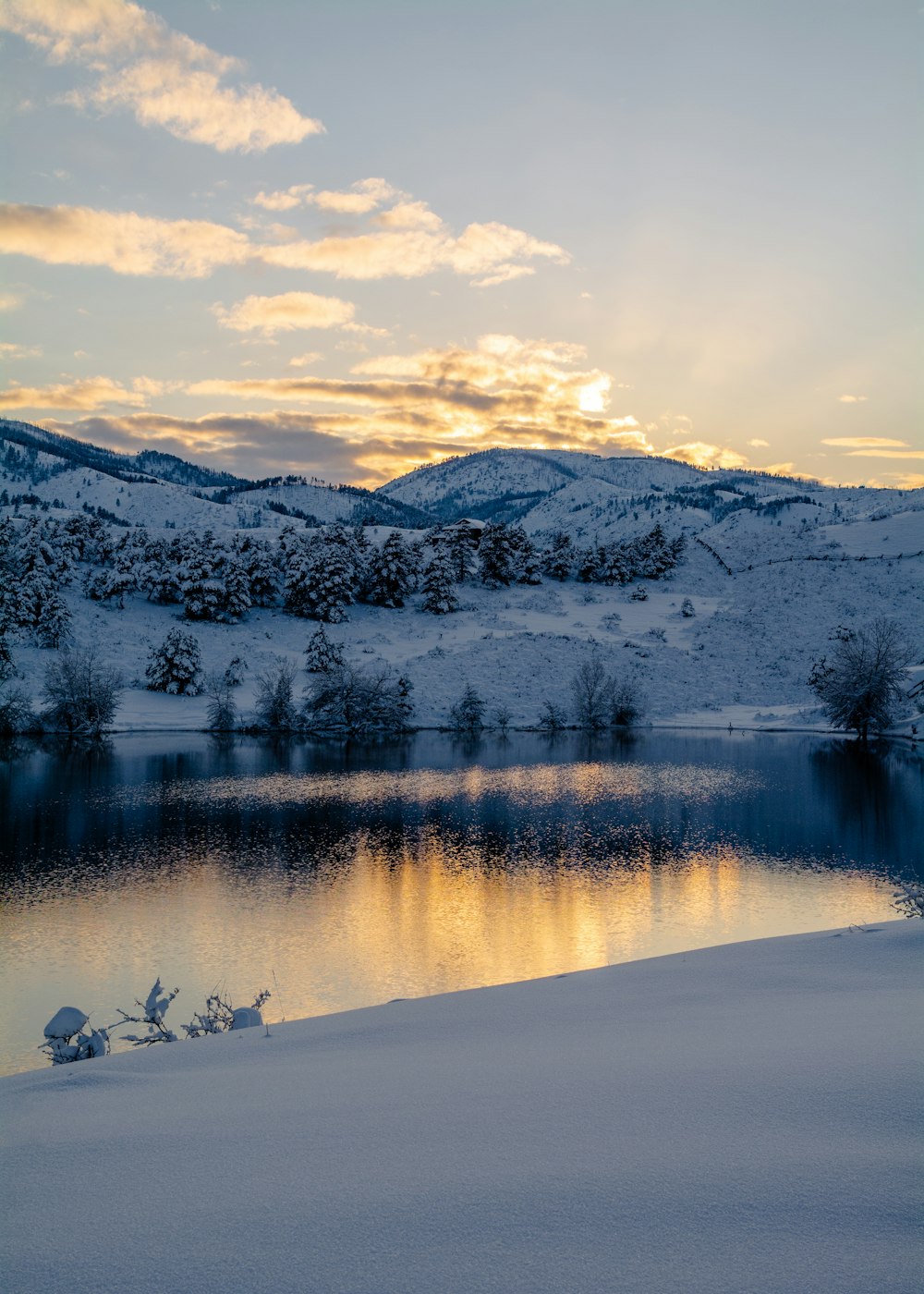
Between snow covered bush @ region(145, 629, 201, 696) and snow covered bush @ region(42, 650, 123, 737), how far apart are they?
7.25 meters

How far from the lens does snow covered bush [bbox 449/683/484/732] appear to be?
68.4 m

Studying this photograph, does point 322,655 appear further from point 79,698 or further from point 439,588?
point 439,588

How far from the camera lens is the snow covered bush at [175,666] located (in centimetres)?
7000

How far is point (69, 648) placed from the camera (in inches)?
2758

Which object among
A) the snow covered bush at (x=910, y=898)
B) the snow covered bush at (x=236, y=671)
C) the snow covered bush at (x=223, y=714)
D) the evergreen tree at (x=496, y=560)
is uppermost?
the evergreen tree at (x=496, y=560)

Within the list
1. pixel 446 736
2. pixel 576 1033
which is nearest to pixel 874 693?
pixel 446 736

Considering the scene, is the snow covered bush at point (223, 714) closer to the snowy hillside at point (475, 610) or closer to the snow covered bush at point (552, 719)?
the snowy hillside at point (475, 610)

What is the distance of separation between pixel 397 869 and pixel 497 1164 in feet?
74.4

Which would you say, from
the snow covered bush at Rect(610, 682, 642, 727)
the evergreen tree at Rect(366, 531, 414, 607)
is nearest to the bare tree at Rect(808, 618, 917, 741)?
the snow covered bush at Rect(610, 682, 642, 727)

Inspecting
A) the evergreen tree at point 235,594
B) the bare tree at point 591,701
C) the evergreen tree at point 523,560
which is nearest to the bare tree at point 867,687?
the bare tree at point 591,701

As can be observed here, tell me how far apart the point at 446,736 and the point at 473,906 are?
140ft

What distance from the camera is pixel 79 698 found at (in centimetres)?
6069

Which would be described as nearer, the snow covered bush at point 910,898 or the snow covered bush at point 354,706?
the snow covered bush at point 910,898

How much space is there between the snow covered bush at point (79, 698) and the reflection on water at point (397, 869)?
10216 mm
